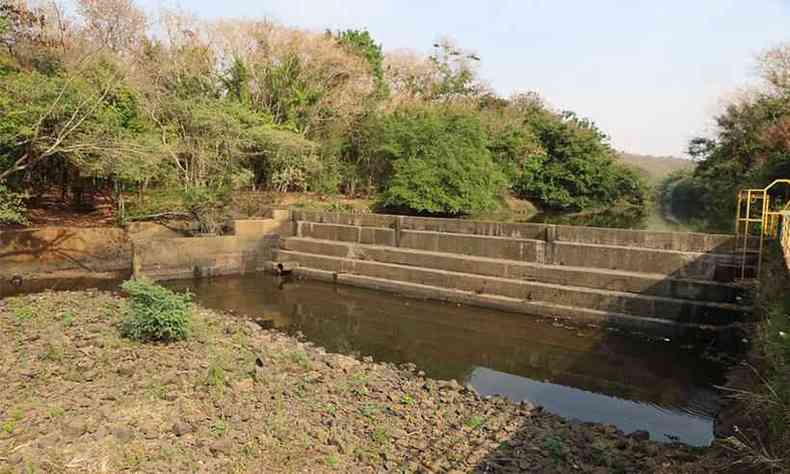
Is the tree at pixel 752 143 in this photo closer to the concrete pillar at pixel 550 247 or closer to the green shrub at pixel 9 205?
the concrete pillar at pixel 550 247

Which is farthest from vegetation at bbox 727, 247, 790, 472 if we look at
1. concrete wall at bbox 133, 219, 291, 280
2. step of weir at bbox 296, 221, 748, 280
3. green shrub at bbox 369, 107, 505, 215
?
green shrub at bbox 369, 107, 505, 215

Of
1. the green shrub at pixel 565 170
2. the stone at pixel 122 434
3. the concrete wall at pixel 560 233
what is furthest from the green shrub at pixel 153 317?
the green shrub at pixel 565 170

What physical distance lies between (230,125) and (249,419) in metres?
15.2

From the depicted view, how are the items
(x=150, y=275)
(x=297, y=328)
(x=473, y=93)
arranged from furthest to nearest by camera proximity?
(x=473, y=93)
(x=150, y=275)
(x=297, y=328)

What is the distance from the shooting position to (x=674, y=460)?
5.12 m

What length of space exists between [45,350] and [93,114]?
915 centimetres

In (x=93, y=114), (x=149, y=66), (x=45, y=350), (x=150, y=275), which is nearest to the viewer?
(x=45, y=350)

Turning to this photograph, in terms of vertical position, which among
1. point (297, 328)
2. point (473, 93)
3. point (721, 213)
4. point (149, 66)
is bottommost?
point (297, 328)

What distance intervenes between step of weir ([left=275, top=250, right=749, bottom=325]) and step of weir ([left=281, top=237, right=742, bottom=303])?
0.51 feet

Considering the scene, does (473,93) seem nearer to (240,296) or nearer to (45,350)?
(240,296)

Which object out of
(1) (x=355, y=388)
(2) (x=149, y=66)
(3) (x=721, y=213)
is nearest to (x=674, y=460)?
(1) (x=355, y=388)

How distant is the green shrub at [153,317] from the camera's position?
7281 mm

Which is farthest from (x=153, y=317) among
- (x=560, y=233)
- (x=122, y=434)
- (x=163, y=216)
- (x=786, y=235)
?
(x=163, y=216)

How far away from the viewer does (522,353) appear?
9883 mm
